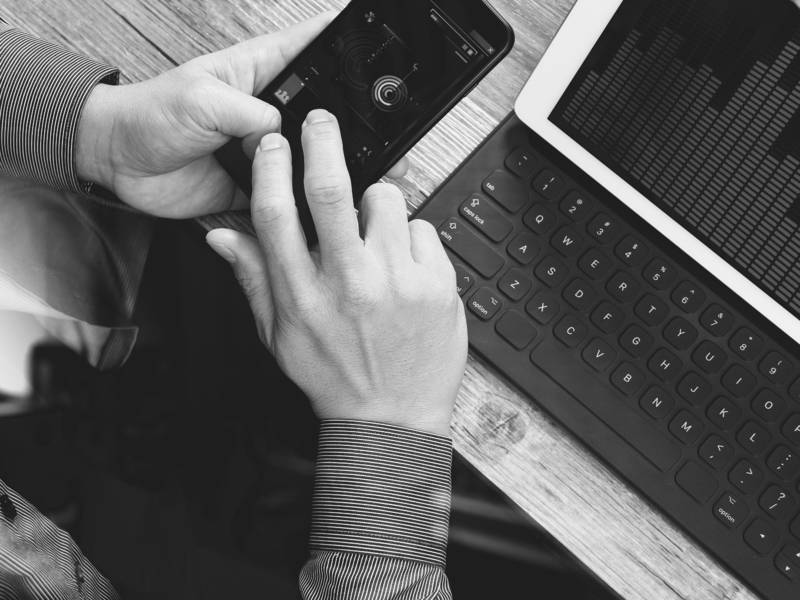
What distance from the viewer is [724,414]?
0.46m

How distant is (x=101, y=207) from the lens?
554mm

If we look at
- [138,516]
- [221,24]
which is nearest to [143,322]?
[138,516]

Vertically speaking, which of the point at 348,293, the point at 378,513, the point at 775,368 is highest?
the point at 775,368

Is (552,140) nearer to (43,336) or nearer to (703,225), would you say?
(703,225)

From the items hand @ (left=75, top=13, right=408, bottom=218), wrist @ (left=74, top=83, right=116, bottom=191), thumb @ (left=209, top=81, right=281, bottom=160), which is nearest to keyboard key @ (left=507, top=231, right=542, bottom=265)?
hand @ (left=75, top=13, right=408, bottom=218)

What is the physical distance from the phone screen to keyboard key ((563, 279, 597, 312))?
7.3 inches

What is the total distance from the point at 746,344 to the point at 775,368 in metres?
0.03

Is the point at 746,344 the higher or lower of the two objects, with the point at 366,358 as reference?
higher

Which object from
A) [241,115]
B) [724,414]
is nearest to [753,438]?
[724,414]

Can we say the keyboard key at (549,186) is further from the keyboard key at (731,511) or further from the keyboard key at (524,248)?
the keyboard key at (731,511)

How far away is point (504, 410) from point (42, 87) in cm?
45

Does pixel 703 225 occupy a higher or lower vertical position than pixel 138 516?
higher

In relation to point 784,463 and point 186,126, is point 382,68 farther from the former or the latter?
point 784,463

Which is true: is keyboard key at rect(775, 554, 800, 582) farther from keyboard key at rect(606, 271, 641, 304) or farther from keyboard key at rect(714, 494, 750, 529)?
keyboard key at rect(606, 271, 641, 304)
